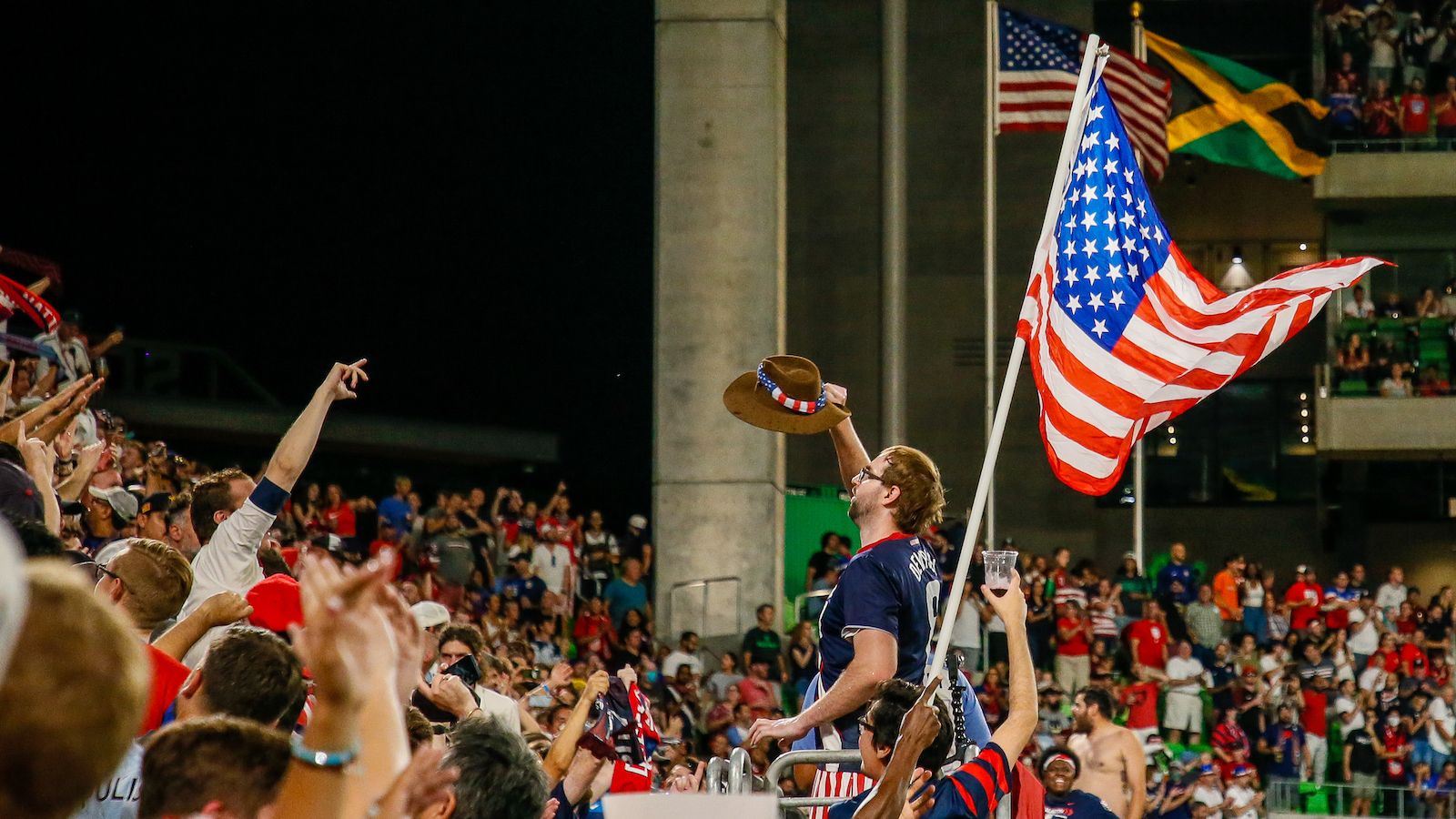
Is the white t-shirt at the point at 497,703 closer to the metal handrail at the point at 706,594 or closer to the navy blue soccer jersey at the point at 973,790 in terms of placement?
the navy blue soccer jersey at the point at 973,790

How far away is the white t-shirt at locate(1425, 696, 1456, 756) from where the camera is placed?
61.9ft

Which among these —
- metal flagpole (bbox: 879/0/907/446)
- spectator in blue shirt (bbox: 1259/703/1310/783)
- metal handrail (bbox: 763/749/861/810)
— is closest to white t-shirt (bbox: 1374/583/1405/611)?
spectator in blue shirt (bbox: 1259/703/1310/783)

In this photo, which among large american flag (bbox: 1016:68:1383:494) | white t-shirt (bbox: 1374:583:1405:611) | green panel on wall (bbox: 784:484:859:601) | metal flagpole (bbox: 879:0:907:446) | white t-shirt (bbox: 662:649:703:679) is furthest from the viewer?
metal flagpole (bbox: 879:0:907:446)

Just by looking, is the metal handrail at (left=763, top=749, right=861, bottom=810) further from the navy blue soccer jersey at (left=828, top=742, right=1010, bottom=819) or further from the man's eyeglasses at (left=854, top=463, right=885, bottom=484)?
the man's eyeglasses at (left=854, top=463, right=885, bottom=484)

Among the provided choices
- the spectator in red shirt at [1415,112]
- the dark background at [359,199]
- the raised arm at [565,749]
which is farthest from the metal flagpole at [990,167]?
the raised arm at [565,749]

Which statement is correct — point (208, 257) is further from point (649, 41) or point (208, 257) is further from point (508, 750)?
point (508, 750)

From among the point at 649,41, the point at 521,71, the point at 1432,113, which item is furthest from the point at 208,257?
the point at 1432,113

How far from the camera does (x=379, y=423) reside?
29.6 metres

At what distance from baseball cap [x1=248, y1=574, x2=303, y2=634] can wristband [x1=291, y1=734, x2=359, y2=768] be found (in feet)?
7.38

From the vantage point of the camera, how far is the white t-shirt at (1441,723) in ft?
61.9

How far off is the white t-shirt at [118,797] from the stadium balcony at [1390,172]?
26.6 m

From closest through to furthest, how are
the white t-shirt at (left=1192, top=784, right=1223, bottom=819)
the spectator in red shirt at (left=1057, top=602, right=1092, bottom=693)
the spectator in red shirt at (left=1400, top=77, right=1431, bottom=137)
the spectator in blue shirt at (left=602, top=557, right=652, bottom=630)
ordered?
the white t-shirt at (left=1192, top=784, right=1223, bottom=819) < the spectator in blue shirt at (left=602, top=557, right=652, bottom=630) < the spectator in red shirt at (left=1057, top=602, right=1092, bottom=693) < the spectator in red shirt at (left=1400, top=77, right=1431, bottom=137)

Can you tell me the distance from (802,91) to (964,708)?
23971 mm

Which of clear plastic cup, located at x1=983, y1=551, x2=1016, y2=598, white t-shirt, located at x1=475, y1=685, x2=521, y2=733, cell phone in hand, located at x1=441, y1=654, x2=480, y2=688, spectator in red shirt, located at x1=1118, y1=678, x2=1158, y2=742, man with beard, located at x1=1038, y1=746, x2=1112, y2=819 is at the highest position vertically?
clear plastic cup, located at x1=983, y1=551, x2=1016, y2=598
